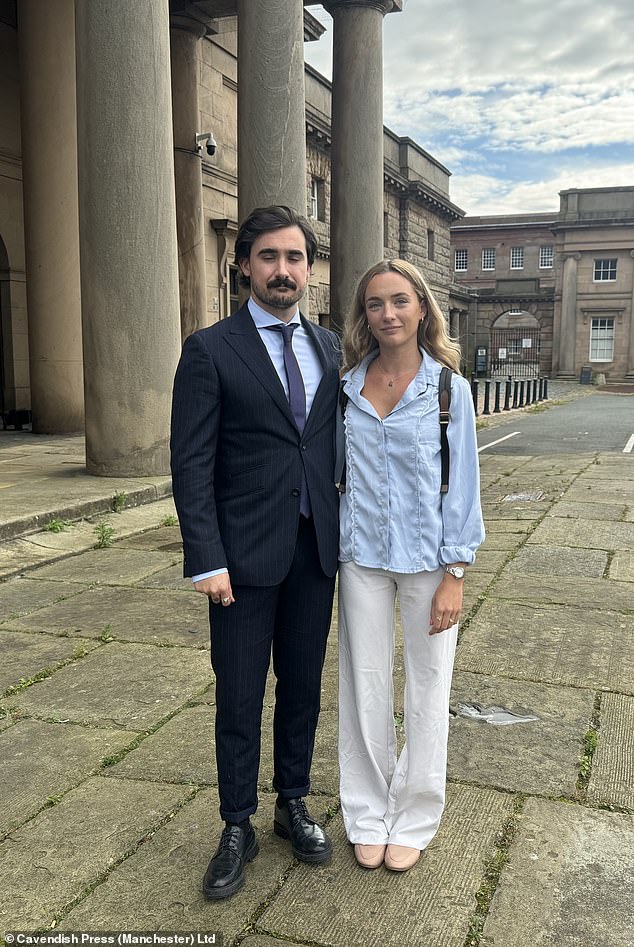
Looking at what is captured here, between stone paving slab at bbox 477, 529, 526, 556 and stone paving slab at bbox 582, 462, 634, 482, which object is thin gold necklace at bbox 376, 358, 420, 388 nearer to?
stone paving slab at bbox 477, 529, 526, 556

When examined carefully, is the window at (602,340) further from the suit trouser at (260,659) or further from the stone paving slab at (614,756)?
the suit trouser at (260,659)

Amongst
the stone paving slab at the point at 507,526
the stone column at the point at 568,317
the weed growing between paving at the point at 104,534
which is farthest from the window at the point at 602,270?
the weed growing between paving at the point at 104,534

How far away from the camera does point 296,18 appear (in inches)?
403

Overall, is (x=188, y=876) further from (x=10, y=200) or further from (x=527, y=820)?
(x=10, y=200)

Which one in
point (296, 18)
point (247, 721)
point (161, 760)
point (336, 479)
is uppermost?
point (296, 18)

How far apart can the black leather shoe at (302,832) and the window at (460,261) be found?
207 ft

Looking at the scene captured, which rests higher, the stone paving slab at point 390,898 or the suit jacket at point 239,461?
A: the suit jacket at point 239,461

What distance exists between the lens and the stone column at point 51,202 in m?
12.6

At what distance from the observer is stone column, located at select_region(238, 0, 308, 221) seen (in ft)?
33.5

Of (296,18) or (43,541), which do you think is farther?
(296,18)

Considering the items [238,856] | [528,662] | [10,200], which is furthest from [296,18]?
[238,856]

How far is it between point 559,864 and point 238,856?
0.92 m

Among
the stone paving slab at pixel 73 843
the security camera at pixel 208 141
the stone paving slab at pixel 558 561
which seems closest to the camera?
the stone paving slab at pixel 73 843

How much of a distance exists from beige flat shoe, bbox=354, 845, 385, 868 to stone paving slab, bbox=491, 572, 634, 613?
116 inches
